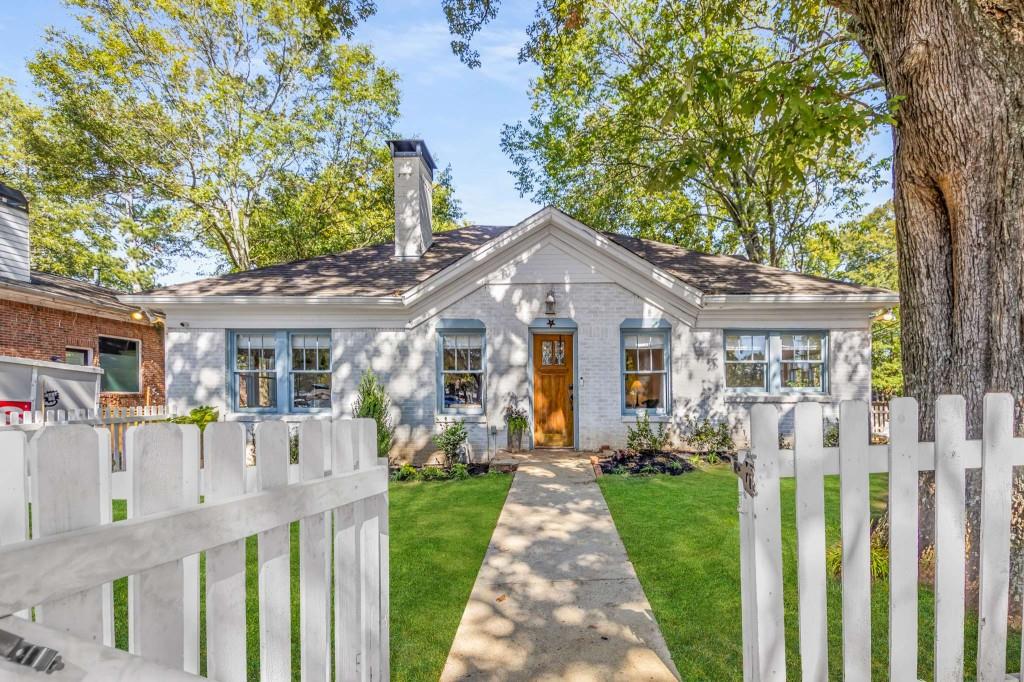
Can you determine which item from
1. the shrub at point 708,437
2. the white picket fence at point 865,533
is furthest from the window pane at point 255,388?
the white picket fence at point 865,533

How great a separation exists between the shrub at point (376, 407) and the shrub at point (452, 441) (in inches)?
36.4

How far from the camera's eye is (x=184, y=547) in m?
1.09

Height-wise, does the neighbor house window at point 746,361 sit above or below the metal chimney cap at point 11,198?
below

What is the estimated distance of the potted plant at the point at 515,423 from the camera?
9.30 m

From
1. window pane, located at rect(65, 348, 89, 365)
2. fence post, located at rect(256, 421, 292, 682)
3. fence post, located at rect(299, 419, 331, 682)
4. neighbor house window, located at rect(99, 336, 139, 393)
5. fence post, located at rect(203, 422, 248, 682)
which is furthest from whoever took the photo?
neighbor house window, located at rect(99, 336, 139, 393)

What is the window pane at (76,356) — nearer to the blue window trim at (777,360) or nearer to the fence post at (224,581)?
the fence post at (224,581)

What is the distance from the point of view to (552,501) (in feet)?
19.7

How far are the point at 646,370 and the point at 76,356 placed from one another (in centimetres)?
1415

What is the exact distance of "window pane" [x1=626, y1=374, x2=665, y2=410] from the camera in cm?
980

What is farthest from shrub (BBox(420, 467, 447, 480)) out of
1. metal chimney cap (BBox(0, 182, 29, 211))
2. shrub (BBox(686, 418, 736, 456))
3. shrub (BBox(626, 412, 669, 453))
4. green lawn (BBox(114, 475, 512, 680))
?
metal chimney cap (BBox(0, 182, 29, 211))

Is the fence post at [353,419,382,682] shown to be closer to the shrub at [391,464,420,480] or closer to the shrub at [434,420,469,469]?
the shrub at [391,464,420,480]

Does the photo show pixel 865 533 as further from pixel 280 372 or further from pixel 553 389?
pixel 280 372

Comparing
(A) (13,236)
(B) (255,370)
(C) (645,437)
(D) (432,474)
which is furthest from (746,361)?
(A) (13,236)

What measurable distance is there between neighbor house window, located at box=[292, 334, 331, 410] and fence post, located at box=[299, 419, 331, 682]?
8.54m
